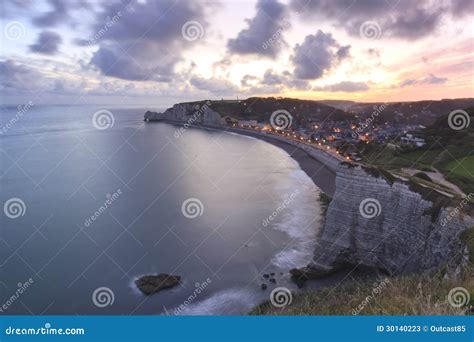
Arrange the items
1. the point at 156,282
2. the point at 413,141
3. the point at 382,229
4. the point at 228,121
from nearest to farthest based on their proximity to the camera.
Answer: the point at 382,229, the point at 156,282, the point at 413,141, the point at 228,121

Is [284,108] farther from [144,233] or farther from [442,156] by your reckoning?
[144,233]

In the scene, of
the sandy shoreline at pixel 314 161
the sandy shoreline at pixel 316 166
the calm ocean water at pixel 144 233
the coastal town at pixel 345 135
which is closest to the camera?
the calm ocean water at pixel 144 233

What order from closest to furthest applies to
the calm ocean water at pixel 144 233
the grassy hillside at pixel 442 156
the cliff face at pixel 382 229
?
the cliff face at pixel 382 229
the calm ocean water at pixel 144 233
the grassy hillside at pixel 442 156

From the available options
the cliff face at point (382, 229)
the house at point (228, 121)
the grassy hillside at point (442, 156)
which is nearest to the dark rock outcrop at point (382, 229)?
the cliff face at point (382, 229)

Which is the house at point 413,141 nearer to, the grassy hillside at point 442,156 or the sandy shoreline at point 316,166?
the grassy hillside at point 442,156

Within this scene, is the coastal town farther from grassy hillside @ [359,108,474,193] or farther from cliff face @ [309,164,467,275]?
cliff face @ [309,164,467,275]

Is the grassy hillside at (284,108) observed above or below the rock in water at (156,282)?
above

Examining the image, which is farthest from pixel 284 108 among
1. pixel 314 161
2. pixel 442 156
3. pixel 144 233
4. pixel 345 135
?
pixel 144 233
